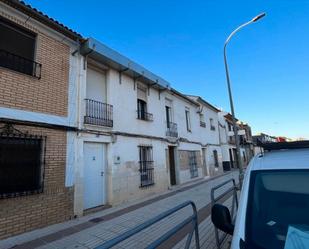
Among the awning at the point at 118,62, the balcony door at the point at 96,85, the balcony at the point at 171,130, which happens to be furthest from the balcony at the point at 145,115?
the balcony door at the point at 96,85

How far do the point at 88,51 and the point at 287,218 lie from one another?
7.53 metres

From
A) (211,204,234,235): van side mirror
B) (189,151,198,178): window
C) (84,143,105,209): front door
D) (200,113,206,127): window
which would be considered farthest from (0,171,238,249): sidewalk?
(200,113,206,127): window

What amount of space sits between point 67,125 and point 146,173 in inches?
189

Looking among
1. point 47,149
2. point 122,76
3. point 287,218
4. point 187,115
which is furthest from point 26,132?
point 187,115

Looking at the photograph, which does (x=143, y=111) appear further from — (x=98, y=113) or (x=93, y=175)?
(x=93, y=175)

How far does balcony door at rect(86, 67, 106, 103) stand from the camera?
802 cm

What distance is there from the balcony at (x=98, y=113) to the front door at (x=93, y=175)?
2.78 feet

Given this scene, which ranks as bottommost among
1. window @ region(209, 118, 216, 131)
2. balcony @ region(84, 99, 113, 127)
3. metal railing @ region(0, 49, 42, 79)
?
balcony @ region(84, 99, 113, 127)

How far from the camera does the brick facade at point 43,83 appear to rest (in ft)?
17.6

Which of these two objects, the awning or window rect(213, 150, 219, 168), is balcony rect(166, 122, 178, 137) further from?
window rect(213, 150, 219, 168)

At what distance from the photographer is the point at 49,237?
4961 mm

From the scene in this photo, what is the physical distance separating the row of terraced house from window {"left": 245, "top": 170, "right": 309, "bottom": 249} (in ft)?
17.9

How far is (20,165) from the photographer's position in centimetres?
537

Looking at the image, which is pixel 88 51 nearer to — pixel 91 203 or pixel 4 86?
pixel 4 86
